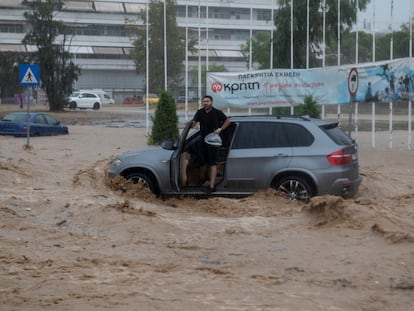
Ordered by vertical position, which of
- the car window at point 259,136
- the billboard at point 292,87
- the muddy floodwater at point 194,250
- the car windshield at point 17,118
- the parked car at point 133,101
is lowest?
the muddy floodwater at point 194,250

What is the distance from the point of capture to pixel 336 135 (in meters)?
11.1

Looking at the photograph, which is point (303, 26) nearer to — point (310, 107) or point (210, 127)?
point (310, 107)

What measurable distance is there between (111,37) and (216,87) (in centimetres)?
5788

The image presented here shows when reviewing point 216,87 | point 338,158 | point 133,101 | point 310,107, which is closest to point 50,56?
point 133,101

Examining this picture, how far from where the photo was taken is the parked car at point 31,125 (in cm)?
2841

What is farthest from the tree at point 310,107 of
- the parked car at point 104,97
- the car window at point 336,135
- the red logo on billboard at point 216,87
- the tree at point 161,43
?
the parked car at point 104,97

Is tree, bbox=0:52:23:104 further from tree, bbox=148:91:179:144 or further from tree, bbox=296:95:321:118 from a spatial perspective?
tree, bbox=296:95:321:118

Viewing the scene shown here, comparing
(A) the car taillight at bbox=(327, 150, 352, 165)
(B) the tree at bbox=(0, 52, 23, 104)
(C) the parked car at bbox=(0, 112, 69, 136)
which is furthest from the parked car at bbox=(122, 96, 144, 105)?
(A) the car taillight at bbox=(327, 150, 352, 165)

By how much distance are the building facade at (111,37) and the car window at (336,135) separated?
2115 inches

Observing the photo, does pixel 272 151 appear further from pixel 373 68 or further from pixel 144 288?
pixel 373 68

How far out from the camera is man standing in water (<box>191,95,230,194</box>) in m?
10.8

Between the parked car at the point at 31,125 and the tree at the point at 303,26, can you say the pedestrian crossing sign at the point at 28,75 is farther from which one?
the tree at the point at 303,26

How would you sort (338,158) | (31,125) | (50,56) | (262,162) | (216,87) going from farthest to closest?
(50,56) < (31,125) < (216,87) < (262,162) < (338,158)

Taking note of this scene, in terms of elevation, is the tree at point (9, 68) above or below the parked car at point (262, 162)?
above
